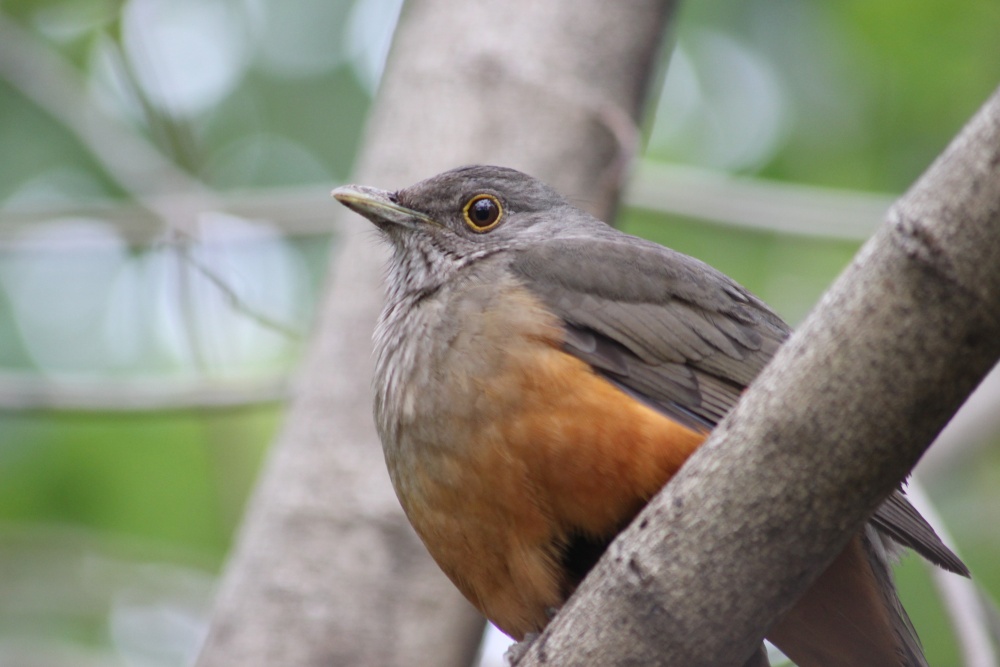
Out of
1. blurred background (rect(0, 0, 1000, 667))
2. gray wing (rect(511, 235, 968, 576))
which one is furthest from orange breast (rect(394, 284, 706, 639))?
blurred background (rect(0, 0, 1000, 667))

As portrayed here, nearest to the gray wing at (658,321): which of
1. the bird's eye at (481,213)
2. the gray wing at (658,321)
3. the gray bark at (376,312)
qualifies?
the gray wing at (658,321)

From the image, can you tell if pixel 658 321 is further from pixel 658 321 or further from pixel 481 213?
pixel 481 213

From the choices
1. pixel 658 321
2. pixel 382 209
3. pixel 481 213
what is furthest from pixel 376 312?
pixel 658 321

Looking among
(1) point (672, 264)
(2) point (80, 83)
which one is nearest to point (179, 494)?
(2) point (80, 83)

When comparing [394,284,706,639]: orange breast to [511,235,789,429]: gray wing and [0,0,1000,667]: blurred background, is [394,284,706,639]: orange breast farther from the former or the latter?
[0,0,1000,667]: blurred background

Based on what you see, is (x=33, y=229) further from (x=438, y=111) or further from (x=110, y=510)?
(x=438, y=111)

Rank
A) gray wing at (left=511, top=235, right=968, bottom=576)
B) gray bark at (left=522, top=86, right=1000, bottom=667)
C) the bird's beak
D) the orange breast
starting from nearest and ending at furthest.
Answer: gray bark at (left=522, top=86, right=1000, bottom=667), the orange breast, gray wing at (left=511, top=235, right=968, bottom=576), the bird's beak
